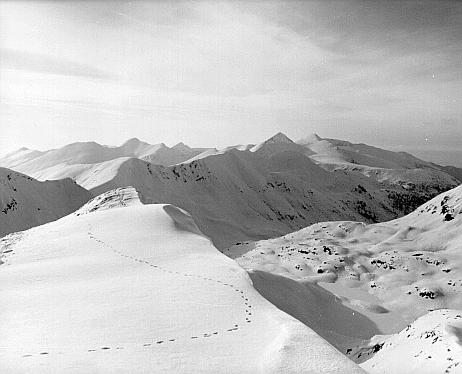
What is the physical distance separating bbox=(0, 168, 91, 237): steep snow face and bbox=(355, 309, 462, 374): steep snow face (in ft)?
310

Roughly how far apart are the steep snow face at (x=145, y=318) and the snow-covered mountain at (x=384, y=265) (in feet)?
34.0

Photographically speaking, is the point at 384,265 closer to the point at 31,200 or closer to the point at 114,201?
the point at 114,201

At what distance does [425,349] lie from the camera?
1758cm

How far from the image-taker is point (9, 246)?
27.2 metres

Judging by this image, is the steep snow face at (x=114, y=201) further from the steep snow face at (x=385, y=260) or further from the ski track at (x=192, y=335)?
the ski track at (x=192, y=335)

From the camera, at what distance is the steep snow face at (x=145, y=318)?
350 inches

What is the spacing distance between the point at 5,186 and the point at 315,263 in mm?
93199

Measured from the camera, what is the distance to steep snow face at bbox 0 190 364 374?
29.2ft

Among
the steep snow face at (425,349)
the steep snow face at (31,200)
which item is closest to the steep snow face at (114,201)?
the steep snow face at (425,349)

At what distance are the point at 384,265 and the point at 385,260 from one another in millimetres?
1756

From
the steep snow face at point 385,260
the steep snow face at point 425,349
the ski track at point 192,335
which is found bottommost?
the steep snow face at point 385,260

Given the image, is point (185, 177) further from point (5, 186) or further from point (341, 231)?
point (341, 231)

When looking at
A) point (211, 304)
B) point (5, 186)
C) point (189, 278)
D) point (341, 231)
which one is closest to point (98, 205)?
point (189, 278)

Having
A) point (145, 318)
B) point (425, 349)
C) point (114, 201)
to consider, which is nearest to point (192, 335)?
point (145, 318)
